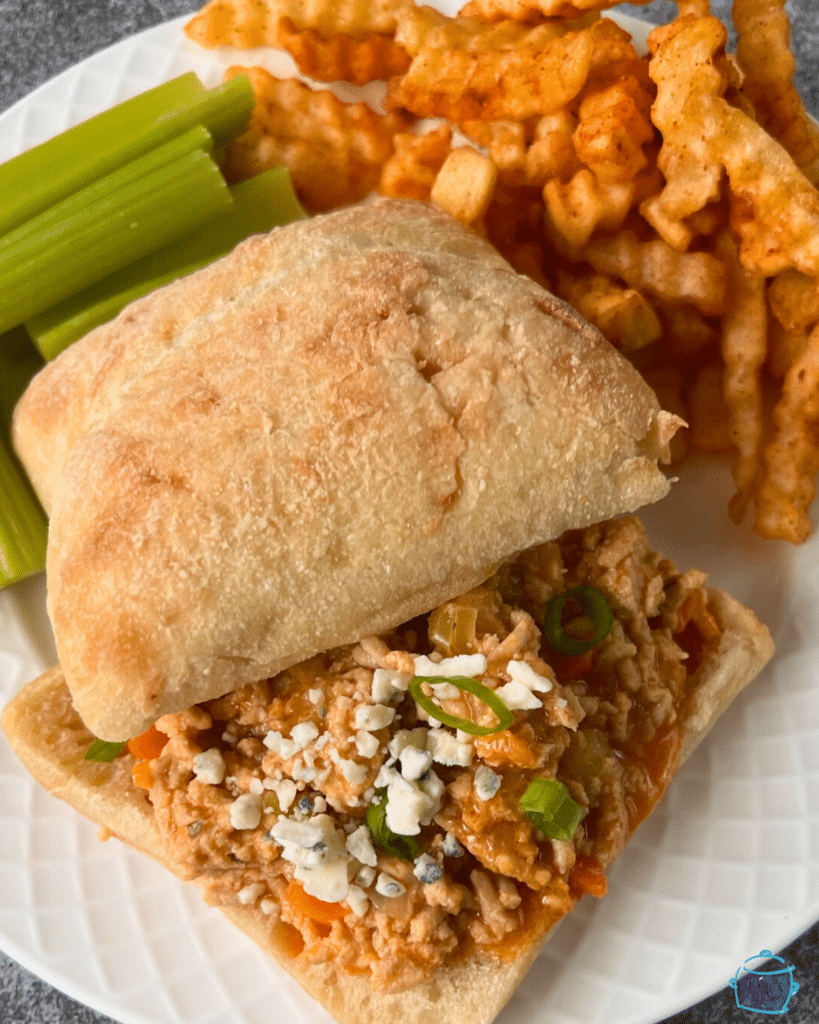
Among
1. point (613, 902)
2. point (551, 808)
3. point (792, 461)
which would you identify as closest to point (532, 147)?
point (792, 461)

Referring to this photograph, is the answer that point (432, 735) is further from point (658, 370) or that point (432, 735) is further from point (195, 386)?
point (658, 370)

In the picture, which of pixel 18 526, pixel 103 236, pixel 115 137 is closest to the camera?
pixel 18 526

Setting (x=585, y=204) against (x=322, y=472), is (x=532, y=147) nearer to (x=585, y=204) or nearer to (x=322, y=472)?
(x=585, y=204)

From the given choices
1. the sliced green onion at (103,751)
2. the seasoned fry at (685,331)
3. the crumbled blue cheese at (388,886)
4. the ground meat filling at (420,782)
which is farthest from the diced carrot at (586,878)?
the seasoned fry at (685,331)

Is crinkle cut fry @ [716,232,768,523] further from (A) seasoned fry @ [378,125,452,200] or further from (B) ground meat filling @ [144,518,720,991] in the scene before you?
(A) seasoned fry @ [378,125,452,200]

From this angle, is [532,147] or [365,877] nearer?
[365,877]

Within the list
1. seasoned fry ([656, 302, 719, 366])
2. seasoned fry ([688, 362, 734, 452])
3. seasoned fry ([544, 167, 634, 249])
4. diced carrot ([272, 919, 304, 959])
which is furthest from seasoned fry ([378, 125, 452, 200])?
diced carrot ([272, 919, 304, 959])
